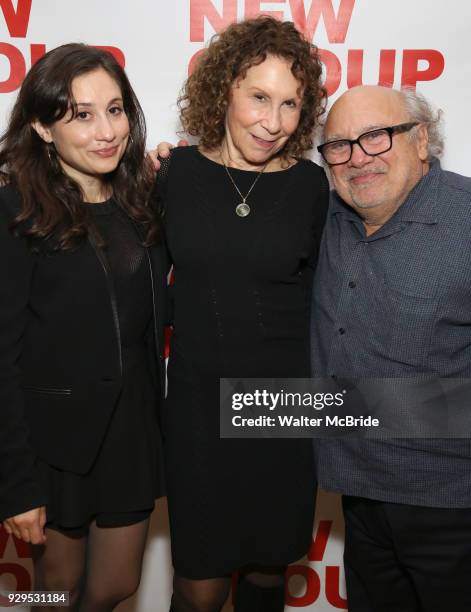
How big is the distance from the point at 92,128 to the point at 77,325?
45cm

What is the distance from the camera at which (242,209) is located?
5.34 feet

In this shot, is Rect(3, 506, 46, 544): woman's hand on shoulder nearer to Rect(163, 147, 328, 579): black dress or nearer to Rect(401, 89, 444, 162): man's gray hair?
Rect(163, 147, 328, 579): black dress

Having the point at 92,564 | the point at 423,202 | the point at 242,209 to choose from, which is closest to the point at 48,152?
the point at 242,209

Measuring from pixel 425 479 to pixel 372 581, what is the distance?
41 cm

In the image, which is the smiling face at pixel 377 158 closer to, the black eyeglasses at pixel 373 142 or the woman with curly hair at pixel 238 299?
the black eyeglasses at pixel 373 142

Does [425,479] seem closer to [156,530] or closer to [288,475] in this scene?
[288,475]

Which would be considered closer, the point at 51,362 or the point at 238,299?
the point at 51,362

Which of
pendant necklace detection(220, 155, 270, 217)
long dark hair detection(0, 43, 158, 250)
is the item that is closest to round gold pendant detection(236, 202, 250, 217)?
pendant necklace detection(220, 155, 270, 217)

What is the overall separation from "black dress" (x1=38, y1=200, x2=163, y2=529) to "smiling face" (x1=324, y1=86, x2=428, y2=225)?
554 millimetres

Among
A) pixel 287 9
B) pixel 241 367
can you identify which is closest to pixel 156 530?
pixel 241 367

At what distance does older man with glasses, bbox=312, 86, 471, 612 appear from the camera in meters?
1.49

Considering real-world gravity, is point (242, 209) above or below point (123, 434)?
above

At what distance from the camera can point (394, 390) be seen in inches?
60.6

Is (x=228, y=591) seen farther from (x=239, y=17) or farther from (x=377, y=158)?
(x=239, y=17)
